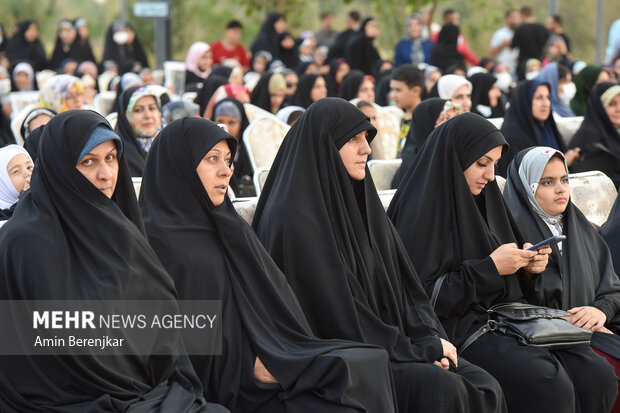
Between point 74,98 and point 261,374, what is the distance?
16.3 feet

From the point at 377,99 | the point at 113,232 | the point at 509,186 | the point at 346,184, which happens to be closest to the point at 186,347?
the point at 113,232

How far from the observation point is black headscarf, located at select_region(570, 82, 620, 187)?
7.52m

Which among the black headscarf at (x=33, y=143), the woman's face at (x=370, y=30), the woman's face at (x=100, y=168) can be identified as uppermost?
the woman's face at (x=370, y=30)

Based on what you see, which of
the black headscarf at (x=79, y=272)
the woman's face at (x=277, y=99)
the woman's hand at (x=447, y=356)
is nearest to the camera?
the black headscarf at (x=79, y=272)

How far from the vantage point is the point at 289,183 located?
375cm

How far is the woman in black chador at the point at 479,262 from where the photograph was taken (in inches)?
155

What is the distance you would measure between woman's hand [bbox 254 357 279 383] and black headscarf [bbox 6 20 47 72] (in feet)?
42.9

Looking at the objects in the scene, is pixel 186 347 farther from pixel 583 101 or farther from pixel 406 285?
pixel 583 101

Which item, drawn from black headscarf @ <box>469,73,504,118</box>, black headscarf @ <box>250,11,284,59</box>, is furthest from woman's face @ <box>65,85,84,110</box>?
black headscarf @ <box>250,11,284,59</box>

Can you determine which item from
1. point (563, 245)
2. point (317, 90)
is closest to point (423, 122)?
point (563, 245)

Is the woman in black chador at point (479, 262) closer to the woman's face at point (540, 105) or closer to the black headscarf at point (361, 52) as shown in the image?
the woman's face at point (540, 105)

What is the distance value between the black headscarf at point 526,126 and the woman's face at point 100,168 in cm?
473

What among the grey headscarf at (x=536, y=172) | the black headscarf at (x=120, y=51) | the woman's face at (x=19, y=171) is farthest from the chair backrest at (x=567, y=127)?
the black headscarf at (x=120, y=51)

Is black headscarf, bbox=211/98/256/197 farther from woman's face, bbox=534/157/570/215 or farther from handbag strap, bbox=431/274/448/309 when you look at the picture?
handbag strap, bbox=431/274/448/309
